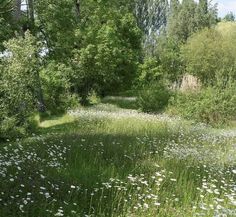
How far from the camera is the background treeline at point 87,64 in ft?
53.6

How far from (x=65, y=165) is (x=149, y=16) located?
64878 millimetres

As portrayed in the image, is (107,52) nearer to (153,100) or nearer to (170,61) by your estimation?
(153,100)

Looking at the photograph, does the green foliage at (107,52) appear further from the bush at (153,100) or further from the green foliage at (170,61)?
the green foliage at (170,61)

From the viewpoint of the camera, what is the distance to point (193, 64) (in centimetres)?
4353

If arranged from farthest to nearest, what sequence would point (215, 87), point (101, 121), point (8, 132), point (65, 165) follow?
point (215, 87) < point (101, 121) < point (8, 132) < point (65, 165)

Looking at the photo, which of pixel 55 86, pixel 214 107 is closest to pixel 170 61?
pixel 55 86

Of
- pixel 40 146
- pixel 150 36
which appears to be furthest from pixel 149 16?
pixel 40 146

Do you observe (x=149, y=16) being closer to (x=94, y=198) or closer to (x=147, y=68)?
(x=147, y=68)

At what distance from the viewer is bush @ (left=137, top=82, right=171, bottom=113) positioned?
27812 millimetres

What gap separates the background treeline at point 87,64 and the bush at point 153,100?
0.07 m

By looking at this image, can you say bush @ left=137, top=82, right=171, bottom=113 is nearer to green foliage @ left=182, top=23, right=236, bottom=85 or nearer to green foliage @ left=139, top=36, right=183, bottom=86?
green foliage @ left=182, top=23, right=236, bottom=85

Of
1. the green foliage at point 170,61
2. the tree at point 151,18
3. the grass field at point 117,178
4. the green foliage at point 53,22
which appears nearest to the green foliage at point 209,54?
the green foliage at point 170,61

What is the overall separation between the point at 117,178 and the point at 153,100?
790 inches

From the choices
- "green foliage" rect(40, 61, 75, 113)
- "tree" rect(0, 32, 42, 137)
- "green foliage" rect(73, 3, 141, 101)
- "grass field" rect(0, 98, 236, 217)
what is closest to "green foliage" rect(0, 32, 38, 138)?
"tree" rect(0, 32, 42, 137)
